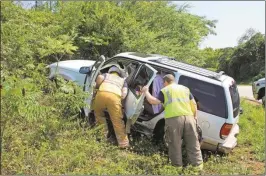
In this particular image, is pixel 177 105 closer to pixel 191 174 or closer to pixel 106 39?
pixel 191 174

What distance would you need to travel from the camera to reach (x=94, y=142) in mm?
6004

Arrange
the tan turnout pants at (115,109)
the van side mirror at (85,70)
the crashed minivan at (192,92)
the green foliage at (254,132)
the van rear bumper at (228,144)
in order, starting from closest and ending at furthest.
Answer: the tan turnout pants at (115,109) → the crashed minivan at (192,92) → the van rear bumper at (228,144) → the van side mirror at (85,70) → the green foliage at (254,132)

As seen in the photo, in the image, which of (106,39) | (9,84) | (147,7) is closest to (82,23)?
(106,39)

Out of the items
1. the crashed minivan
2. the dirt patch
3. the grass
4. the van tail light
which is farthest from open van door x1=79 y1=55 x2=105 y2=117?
the dirt patch

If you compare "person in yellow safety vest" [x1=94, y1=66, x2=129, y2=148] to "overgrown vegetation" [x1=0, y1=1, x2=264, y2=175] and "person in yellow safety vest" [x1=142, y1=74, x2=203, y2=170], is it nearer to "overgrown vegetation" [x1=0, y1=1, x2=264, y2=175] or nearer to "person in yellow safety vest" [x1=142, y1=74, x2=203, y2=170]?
"overgrown vegetation" [x1=0, y1=1, x2=264, y2=175]

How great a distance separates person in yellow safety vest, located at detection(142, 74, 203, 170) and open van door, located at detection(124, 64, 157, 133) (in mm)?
656

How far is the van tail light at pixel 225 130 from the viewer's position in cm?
699

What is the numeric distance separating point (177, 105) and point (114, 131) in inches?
58.7

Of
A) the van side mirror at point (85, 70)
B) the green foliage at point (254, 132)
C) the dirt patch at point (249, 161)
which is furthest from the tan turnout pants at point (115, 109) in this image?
the green foliage at point (254, 132)

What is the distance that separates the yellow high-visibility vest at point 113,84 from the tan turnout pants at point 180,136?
1262 millimetres

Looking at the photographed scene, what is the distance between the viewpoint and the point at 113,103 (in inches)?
274

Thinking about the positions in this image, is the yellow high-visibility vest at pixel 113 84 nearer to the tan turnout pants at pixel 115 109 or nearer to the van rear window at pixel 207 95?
the tan turnout pants at pixel 115 109

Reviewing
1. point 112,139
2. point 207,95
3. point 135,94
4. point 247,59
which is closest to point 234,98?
point 207,95

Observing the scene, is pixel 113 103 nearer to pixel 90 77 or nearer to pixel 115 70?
pixel 115 70
